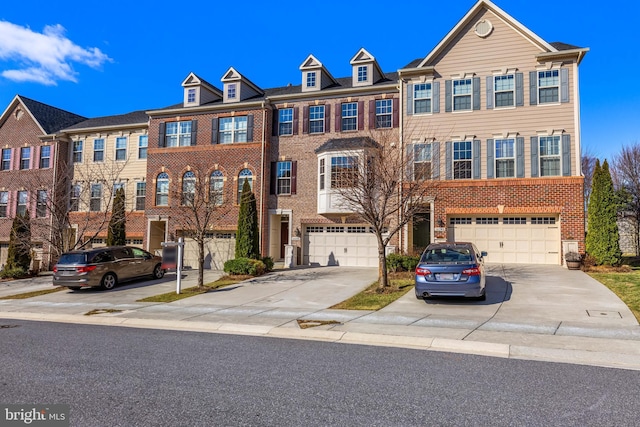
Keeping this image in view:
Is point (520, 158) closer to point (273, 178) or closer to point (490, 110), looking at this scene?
point (490, 110)

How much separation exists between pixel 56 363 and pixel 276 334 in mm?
4150

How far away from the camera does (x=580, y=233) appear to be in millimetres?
18766

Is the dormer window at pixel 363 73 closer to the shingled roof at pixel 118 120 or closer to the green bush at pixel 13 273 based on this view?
the shingled roof at pixel 118 120

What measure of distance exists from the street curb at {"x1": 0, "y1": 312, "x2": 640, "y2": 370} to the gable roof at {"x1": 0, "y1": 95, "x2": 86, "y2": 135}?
23257 millimetres

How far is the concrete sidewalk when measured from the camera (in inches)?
316

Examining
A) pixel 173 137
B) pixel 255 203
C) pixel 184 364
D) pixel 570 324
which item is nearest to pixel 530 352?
pixel 570 324

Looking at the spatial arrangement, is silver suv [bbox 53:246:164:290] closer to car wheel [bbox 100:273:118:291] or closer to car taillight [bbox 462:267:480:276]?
car wheel [bbox 100:273:118:291]

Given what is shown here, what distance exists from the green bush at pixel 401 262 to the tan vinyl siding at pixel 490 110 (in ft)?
17.1

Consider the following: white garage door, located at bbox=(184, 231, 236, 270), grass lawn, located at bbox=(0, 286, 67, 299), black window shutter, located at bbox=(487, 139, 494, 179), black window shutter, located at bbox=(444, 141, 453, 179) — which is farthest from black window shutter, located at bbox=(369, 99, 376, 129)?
grass lawn, located at bbox=(0, 286, 67, 299)

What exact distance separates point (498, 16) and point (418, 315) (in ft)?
54.2

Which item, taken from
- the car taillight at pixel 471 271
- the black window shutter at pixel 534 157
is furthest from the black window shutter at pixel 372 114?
the car taillight at pixel 471 271

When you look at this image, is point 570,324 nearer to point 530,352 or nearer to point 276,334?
point 530,352

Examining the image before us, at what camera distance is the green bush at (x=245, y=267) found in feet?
65.1

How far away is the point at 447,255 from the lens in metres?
12.4
